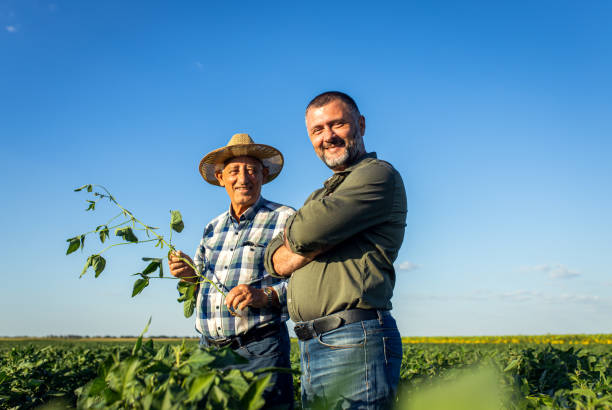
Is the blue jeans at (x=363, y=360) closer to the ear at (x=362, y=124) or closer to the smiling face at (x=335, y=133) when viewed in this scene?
the smiling face at (x=335, y=133)

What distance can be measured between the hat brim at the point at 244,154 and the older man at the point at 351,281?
182 centimetres

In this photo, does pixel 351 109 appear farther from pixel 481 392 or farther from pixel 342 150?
pixel 481 392

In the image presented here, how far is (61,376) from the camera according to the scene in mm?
5129

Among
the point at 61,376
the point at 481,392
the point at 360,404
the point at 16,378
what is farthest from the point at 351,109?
the point at 61,376

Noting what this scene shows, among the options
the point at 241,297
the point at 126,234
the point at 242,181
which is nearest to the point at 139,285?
the point at 126,234

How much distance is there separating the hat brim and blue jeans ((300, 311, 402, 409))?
2195mm

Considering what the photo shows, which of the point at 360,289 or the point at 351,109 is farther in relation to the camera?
the point at 351,109

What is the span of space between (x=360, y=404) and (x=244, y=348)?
1427 mm

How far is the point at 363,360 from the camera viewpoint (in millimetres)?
2150

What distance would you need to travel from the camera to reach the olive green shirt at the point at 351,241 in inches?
86.7

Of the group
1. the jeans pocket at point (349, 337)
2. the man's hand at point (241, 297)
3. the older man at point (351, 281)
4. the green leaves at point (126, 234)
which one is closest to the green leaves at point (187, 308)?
the man's hand at point (241, 297)

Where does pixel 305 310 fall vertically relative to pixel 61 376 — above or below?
above

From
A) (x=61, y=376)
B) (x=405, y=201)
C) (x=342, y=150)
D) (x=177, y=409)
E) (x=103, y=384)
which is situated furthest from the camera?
(x=61, y=376)

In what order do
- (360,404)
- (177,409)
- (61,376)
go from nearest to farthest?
(177,409), (360,404), (61,376)
